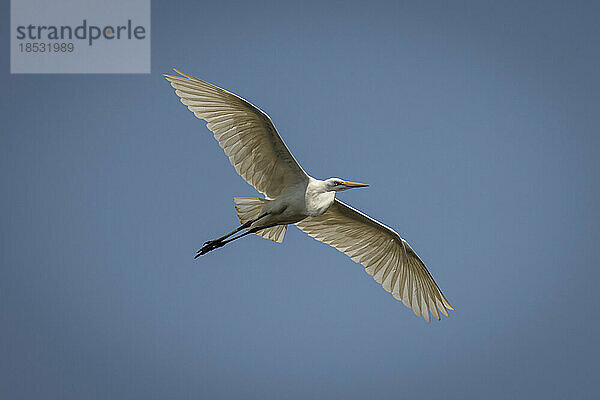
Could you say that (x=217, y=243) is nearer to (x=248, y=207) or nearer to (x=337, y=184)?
(x=248, y=207)

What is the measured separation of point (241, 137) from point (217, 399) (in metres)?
77.3

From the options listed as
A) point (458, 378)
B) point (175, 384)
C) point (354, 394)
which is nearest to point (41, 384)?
point (175, 384)

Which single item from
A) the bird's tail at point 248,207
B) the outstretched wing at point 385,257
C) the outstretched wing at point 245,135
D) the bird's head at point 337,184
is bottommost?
the outstretched wing at point 385,257

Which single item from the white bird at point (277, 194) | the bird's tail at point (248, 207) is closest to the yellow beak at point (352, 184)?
the white bird at point (277, 194)

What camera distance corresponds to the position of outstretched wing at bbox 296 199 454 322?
1149 centimetres

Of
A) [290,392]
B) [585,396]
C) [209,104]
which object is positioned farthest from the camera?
[290,392]

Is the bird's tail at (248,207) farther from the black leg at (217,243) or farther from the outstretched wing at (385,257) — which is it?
the outstretched wing at (385,257)

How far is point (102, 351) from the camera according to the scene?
88.8 meters

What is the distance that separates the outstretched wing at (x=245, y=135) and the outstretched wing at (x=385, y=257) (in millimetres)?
1198

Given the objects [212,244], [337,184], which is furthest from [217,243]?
[337,184]

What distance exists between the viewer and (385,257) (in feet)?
38.7

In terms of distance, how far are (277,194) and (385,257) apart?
6.92 ft

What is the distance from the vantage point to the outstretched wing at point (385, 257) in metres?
11.5

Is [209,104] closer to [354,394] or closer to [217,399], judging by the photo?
[354,394]
